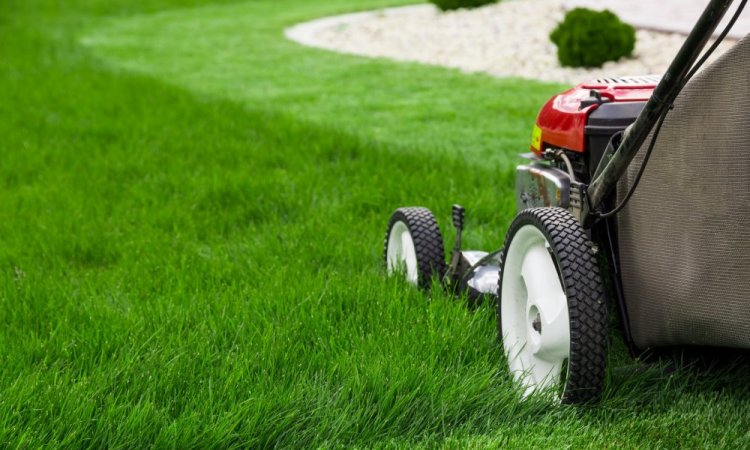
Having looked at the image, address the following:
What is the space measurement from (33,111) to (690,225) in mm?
6044

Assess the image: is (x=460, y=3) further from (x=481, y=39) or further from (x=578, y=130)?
(x=578, y=130)

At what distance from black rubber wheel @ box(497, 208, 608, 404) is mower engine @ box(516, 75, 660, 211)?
7.2 inches

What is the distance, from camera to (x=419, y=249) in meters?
2.91

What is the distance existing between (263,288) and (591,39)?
6.64m

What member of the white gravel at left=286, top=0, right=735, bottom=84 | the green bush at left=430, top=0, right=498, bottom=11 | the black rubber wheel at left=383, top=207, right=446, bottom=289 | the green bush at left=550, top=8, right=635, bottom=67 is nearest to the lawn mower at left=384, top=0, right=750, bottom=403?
the black rubber wheel at left=383, top=207, right=446, bottom=289

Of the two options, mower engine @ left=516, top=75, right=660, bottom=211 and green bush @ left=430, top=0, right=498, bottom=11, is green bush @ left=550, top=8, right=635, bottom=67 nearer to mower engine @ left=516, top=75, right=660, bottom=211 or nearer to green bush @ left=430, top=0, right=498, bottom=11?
green bush @ left=430, top=0, right=498, bottom=11

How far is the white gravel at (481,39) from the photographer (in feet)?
29.7

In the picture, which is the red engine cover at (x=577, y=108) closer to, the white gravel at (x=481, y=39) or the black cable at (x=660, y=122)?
the black cable at (x=660, y=122)

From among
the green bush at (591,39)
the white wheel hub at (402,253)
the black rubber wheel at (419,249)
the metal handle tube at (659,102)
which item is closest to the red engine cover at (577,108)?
the metal handle tube at (659,102)

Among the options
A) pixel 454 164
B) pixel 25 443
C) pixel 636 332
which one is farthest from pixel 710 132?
pixel 454 164

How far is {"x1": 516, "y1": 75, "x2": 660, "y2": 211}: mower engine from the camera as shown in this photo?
236 centimetres

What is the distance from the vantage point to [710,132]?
6.20 ft

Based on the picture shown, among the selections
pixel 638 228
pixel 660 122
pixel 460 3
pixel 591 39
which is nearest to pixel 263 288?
pixel 638 228

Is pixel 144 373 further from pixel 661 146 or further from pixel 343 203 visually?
pixel 343 203
